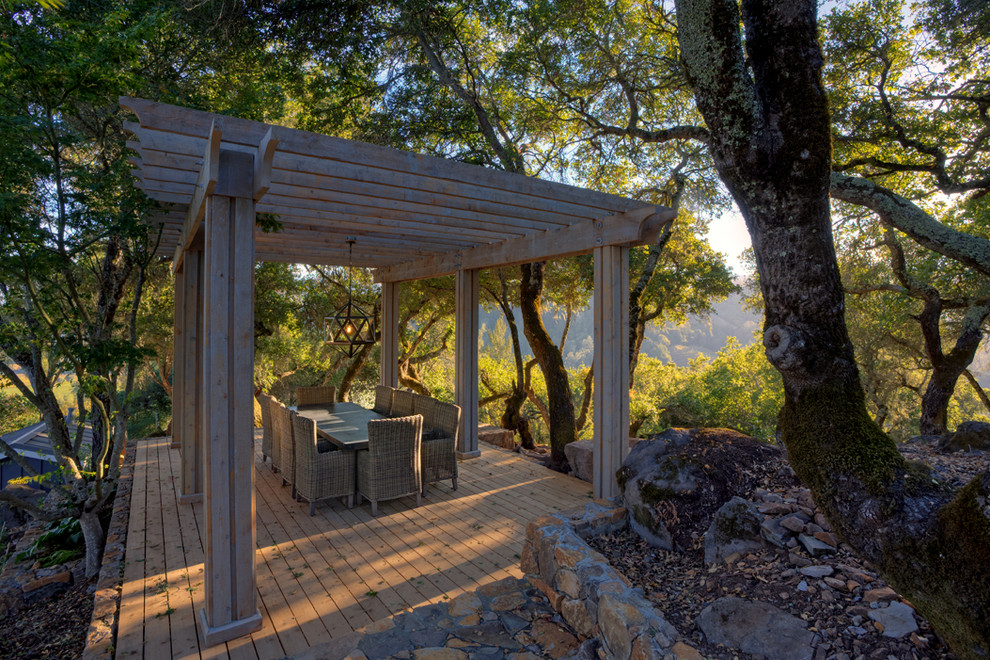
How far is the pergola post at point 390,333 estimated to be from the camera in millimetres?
7875

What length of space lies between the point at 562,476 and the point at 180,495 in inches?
152

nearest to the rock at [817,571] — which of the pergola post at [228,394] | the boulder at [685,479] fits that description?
the boulder at [685,479]

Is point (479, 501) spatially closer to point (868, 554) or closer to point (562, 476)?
point (562, 476)

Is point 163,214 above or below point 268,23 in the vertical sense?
below

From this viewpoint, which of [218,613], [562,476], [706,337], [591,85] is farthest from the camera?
[706,337]

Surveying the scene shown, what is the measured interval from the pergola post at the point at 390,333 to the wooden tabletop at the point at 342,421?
55.4 inches

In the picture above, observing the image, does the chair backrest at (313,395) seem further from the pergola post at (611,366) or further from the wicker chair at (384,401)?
the pergola post at (611,366)

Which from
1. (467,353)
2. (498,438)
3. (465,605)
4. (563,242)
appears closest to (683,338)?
(498,438)

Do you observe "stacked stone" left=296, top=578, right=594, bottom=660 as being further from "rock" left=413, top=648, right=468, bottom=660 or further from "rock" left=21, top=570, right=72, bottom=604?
"rock" left=21, top=570, right=72, bottom=604

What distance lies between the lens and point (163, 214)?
4.19 metres

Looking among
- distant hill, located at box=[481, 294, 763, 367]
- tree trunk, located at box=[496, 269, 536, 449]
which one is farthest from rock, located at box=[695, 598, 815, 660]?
distant hill, located at box=[481, 294, 763, 367]

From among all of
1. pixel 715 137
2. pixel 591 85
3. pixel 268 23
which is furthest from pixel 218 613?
pixel 591 85

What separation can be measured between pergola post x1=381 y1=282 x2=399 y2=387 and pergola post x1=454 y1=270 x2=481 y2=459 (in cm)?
189

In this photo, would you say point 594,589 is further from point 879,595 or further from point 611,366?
point 611,366
